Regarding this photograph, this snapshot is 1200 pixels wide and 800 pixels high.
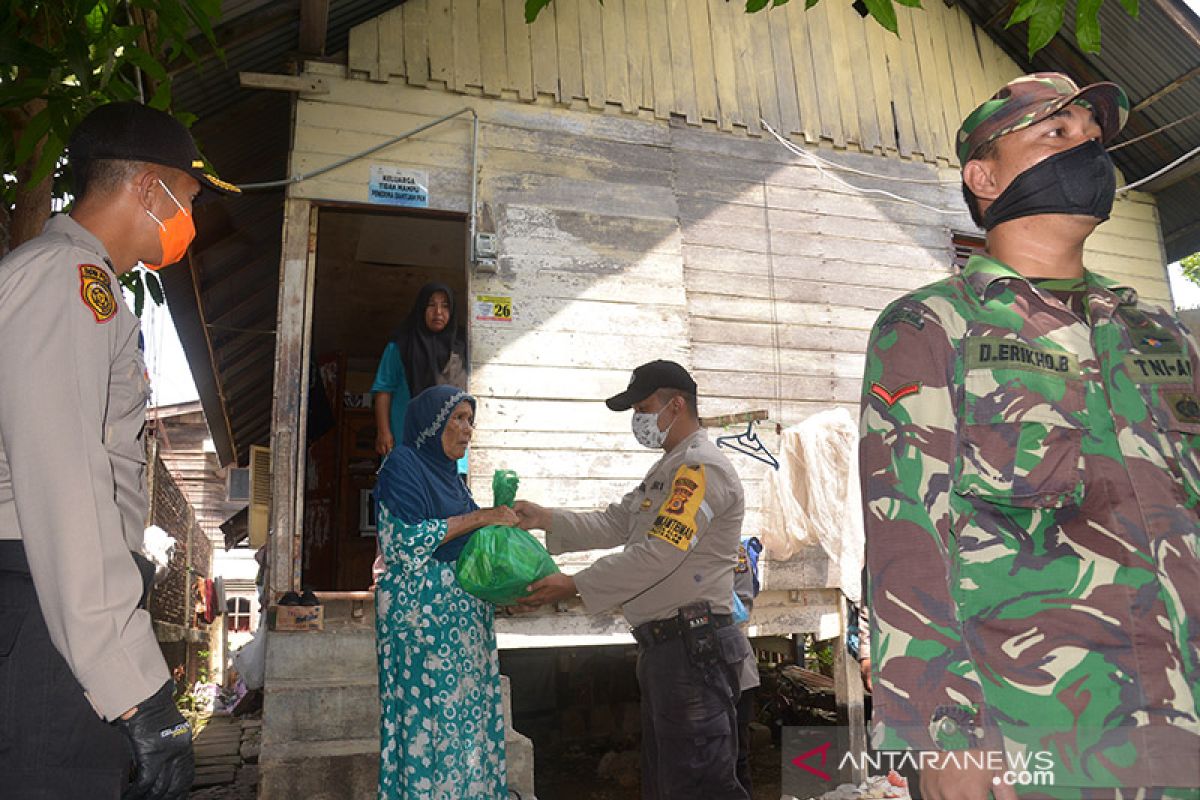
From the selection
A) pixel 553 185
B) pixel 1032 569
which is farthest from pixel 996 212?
pixel 553 185

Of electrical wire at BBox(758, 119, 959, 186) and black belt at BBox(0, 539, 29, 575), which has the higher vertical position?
electrical wire at BBox(758, 119, 959, 186)

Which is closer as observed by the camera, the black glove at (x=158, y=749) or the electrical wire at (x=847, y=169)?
the black glove at (x=158, y=749)

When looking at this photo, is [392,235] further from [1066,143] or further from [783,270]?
[1066,143]

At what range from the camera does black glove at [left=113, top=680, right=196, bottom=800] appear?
5.13 feet

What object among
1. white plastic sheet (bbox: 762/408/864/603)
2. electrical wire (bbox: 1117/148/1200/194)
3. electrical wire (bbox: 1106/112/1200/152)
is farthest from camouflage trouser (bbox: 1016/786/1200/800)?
electrical wire (bbox: 1106/112/1200/152)

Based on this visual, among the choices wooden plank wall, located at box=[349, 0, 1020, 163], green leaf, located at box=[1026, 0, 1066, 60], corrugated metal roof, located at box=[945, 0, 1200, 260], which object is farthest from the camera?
corrugated metal roof, located at box=[945, 0, 1200, 260]

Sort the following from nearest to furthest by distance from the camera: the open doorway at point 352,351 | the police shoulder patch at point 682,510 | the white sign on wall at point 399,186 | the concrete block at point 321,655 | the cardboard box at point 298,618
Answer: the police shoulder patch at point 682,510, the concrete block at point 321,655, the cardboard box at point 298,618, the white sign on wall at point 399,186, the open doorway at point 352,351

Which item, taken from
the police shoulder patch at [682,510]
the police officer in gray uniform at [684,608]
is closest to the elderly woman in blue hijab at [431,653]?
the police officer in gray uniform at [684,608]

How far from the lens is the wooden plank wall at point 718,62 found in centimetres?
616

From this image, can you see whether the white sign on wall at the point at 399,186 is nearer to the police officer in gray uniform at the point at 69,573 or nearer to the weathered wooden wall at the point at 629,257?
the weathered wooden wall at the point at 629,257

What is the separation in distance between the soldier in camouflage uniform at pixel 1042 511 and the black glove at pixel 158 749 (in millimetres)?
1278

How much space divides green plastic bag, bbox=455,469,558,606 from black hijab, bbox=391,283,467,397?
8.26 ft

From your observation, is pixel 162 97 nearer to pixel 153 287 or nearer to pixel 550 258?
pixel 153 287

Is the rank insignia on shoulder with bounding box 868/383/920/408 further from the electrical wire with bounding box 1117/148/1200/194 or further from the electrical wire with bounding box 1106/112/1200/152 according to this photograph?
the electrical wire with bounding box 1106/112/1200/152
